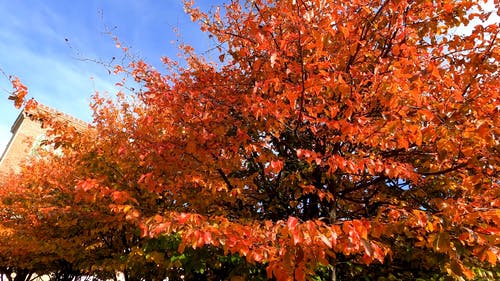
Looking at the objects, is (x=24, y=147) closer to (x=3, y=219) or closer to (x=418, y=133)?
(x=3, y=219)

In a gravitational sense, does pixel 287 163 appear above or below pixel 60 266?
above

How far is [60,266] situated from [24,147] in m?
29.7

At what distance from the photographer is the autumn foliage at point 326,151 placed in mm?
3672

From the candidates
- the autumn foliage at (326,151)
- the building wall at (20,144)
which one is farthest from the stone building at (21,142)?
the autumn foliage at (326,151)

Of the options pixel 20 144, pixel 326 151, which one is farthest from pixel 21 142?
pixel 326 151

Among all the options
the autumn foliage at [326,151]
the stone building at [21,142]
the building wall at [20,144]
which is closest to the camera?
the autumn foliage at [326,151]

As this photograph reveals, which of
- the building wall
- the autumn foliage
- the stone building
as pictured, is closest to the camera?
the autumn foliage

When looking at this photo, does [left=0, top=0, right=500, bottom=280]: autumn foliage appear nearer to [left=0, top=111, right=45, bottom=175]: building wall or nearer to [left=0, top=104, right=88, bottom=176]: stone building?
[left=0, top=104, right=88, bottom=176]: stone building

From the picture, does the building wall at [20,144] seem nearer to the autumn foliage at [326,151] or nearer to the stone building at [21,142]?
the stone building at [21,142]

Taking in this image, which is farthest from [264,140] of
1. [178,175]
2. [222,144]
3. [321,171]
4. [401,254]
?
[401,254]

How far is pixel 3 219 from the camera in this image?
14.4 m

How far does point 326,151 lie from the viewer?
5.45m

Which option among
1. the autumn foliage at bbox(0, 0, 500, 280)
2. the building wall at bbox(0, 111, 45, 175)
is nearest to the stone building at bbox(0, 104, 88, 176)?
the building wall at bbox(0, 111, 45, 175)

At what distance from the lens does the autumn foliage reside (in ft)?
12.0
